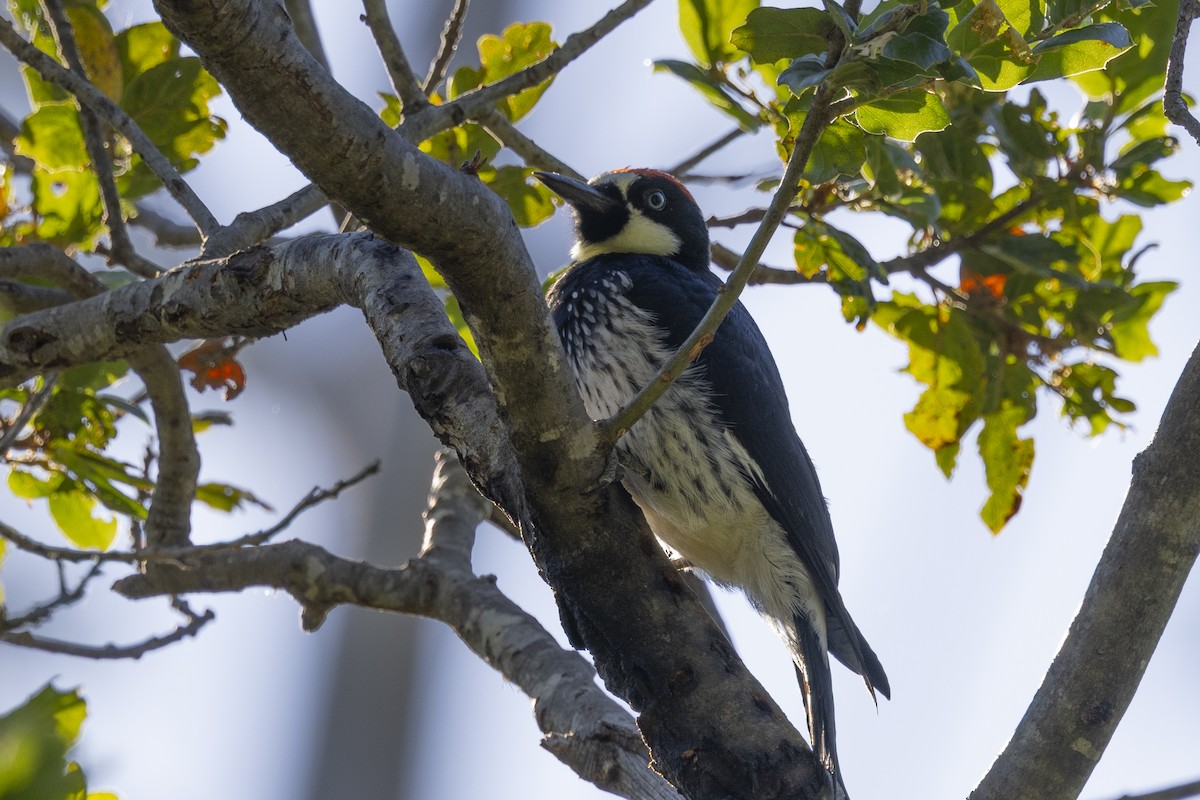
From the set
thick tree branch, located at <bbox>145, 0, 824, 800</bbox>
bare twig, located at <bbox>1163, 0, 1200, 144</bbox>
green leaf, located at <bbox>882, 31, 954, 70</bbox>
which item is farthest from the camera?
bare twig, located at <bbox>1163, 0, 1200, 144</bbox>

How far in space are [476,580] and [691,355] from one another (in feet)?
4.68

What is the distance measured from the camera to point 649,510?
10.7 ft

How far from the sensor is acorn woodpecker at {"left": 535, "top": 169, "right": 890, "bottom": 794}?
3.19 m

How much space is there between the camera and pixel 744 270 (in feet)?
6.11

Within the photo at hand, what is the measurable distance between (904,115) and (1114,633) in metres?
0.86

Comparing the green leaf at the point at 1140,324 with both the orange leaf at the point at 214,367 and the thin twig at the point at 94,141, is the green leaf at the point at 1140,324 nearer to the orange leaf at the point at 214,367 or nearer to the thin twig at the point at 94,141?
the orange leaf at the point at 214,367

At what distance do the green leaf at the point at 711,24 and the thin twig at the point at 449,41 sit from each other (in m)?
0.58

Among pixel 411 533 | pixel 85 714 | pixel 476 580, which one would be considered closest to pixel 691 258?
pixel 476 580

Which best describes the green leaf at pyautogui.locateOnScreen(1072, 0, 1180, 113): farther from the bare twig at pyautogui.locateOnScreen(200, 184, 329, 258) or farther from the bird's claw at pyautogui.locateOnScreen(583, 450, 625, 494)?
the bare twig at pyautogui.locateOnScreen(200, 184, 329, 258)

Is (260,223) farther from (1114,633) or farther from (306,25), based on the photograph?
(1114,633)

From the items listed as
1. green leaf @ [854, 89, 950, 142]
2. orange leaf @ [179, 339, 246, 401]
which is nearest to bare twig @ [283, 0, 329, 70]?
orange leaf @ [179, 339, 246, 401]

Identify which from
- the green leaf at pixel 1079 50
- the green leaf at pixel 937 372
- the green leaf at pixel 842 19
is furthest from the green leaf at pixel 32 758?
the green leaf at pixel 937 372

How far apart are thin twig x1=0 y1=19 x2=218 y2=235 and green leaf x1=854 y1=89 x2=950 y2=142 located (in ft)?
4.71

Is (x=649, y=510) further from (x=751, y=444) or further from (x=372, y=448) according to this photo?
(x=372, y=448)
